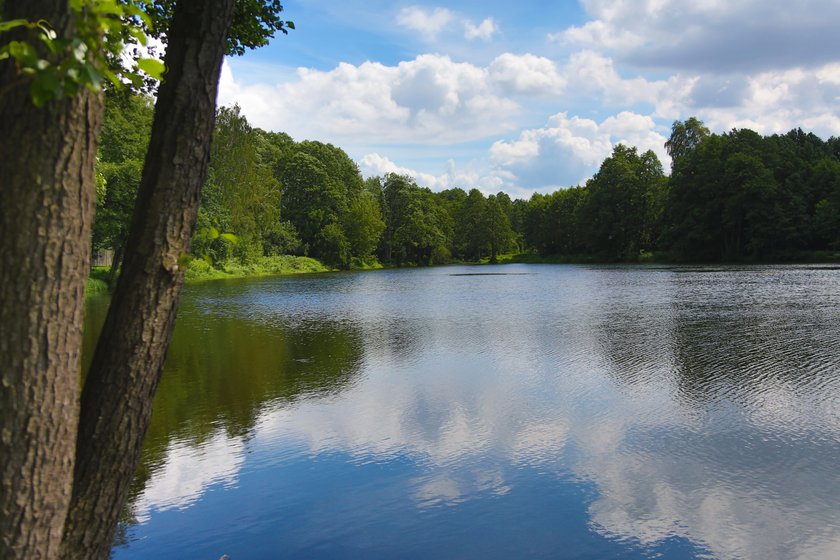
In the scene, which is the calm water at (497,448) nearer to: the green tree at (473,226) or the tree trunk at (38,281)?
the tree trunk at (38,281)

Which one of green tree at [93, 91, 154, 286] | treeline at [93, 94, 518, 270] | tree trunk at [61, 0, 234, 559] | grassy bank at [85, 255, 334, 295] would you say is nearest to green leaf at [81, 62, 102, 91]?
tree trunk at [61, 0, 234, 559]

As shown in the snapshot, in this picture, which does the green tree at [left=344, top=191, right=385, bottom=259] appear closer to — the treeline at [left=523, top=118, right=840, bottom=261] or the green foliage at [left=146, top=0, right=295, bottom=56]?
the treeline at [left=523, top=118, right=840, bottom=261]

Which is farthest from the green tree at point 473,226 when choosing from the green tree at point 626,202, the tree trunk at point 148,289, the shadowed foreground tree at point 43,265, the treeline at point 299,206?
the shadowed foreground tree at point 43,265

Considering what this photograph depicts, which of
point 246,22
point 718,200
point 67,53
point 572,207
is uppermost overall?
point 572,207

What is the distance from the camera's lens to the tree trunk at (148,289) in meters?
2.26

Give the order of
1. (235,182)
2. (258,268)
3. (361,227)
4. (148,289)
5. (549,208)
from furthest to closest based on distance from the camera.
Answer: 1. (549,208)
2. (361,227)
3. (258,268)
4. (235,182)
5. (148,289)

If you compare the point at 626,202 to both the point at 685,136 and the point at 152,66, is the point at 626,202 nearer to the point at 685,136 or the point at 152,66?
the point at 685,136

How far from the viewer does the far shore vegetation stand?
5147 centimetres

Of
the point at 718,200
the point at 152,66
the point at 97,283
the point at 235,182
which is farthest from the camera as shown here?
the point at 718,200

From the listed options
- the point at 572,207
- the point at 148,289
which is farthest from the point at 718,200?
the point at 148,289

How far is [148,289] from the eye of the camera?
234 centimetres

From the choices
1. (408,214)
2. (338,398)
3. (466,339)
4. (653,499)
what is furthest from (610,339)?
(408,214)

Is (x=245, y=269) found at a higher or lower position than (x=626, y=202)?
lower

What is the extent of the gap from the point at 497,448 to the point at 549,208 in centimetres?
9432
